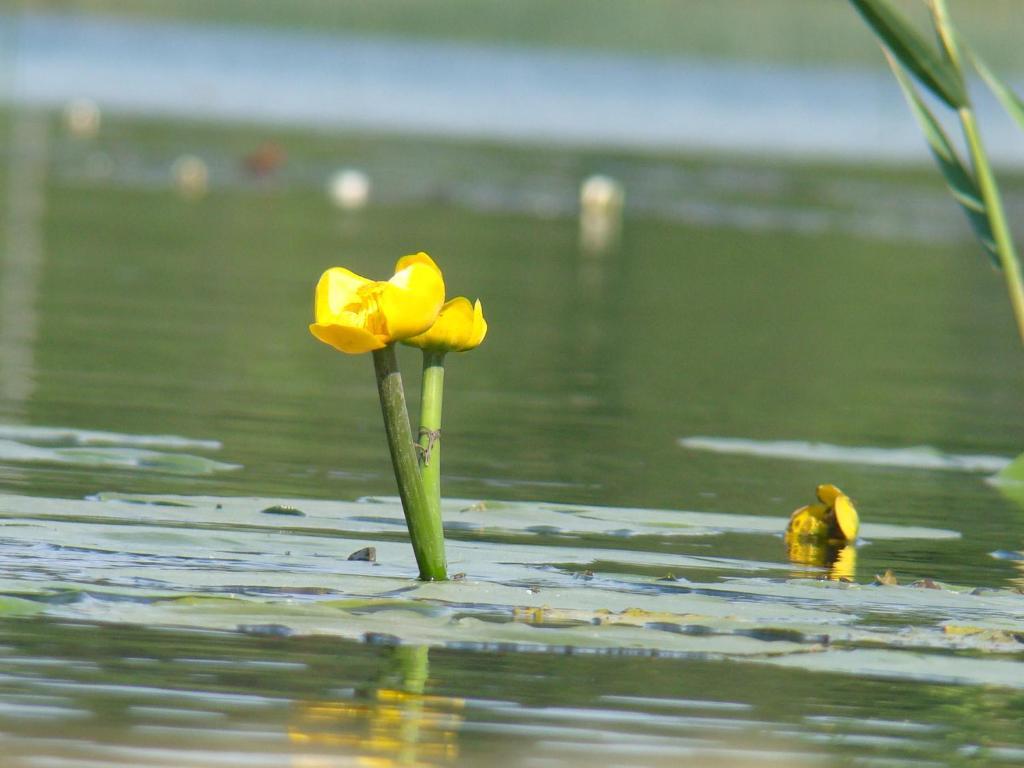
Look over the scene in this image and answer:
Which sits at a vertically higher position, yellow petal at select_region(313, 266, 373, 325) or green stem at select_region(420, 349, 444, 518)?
yellow petal at select_region(313, 266, 373, 325)

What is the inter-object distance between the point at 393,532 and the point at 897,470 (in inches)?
116

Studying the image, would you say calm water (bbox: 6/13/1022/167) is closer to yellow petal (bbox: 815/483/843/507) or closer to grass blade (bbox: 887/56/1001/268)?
yellow petal (bbox: 815/483/843/507)

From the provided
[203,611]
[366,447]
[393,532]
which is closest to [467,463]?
[366,447]

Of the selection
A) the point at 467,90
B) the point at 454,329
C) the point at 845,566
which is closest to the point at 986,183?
the point at 454,329

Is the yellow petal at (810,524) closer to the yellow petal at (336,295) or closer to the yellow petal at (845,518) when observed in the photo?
the yellow petal at (845,518)

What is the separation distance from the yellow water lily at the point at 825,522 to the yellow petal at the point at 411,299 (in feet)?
6.61

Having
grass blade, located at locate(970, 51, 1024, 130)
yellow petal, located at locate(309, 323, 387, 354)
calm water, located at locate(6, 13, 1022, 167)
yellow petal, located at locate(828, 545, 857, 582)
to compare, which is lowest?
yellow petal, located at locate(828, 545, 857, 582)

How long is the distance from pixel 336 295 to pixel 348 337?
0.13 meters

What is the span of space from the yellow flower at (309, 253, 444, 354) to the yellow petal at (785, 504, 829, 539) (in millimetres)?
2008

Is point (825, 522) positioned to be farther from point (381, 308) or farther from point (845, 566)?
point (381, 308)

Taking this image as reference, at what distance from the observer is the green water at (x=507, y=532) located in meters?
4.18

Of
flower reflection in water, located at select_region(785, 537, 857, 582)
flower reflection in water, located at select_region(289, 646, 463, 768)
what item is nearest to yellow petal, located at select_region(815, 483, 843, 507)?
flower reflection in water, located at select_region(785, 537, 857, 582)

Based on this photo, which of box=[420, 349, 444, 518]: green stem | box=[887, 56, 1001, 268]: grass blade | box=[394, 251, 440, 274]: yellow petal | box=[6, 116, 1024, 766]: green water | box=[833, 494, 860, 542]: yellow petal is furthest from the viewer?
box=[833, 494, 860, 542]: yellow petal

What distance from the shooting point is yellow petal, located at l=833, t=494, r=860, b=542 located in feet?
21.5
